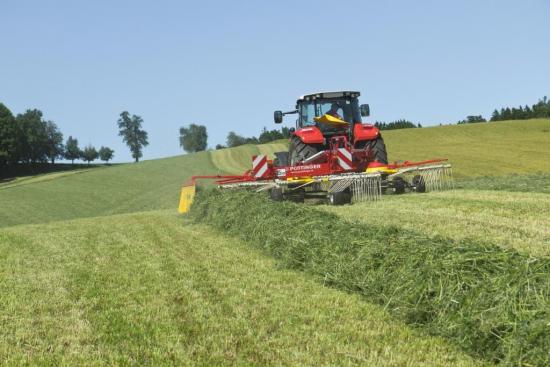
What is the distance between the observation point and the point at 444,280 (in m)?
3.84

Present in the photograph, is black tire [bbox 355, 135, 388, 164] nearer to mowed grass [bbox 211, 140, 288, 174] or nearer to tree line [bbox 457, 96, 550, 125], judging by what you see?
mowed grass [bbox 211, 140, 288, 174]

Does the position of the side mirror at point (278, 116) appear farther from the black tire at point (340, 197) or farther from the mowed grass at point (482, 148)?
the mowed grass at point (482, 148)

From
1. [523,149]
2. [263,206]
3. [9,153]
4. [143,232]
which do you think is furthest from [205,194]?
[9,153]

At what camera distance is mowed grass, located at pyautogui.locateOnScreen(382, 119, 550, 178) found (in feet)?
85.5

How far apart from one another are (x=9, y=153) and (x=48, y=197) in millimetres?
34974

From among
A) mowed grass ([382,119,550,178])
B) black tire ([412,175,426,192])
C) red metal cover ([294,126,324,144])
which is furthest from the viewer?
mowed grass ([382,119,550,178])

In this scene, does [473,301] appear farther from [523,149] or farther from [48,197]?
[523,149]

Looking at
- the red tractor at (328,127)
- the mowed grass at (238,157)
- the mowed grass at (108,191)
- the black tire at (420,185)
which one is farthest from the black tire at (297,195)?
the mowed grass at (238,157)

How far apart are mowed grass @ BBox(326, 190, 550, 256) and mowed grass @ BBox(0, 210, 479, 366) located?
7.01 feet

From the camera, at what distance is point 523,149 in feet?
109

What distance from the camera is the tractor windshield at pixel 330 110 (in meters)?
13.8

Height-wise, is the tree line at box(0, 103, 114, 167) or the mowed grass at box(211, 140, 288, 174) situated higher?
the tree line at box(0, 103, 114, 167)

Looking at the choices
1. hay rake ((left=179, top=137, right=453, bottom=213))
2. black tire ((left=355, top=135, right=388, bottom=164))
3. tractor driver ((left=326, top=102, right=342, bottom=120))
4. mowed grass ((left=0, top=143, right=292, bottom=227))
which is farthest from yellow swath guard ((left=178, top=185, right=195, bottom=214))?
mowed grass ((left=0, top=143, right=292, bottom=227))

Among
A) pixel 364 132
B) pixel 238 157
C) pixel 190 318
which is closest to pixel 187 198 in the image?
pixel 364 132
